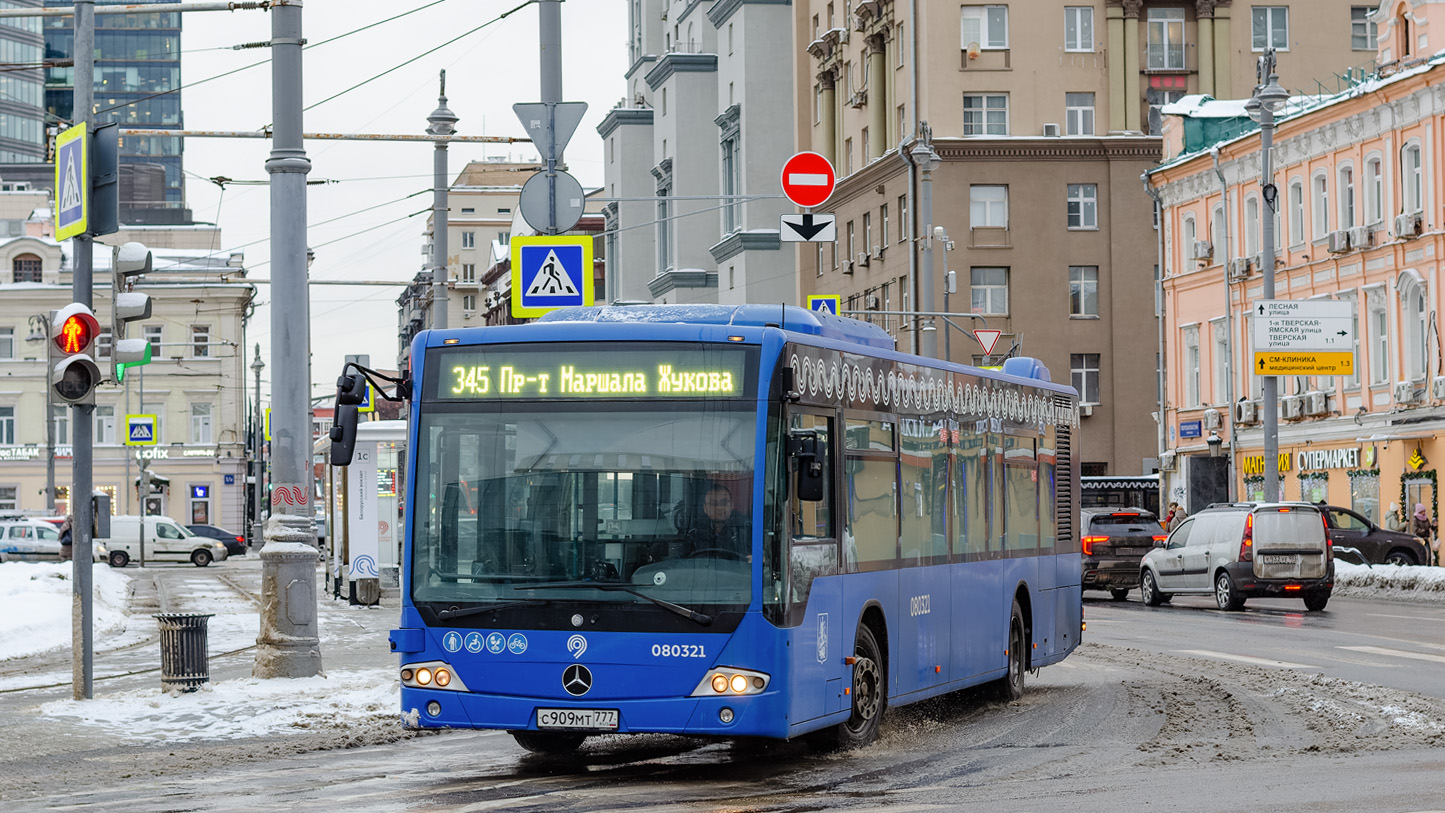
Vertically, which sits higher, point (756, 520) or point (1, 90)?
point (1, 90)

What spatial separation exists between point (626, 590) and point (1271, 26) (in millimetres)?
62364

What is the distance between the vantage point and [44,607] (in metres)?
30.9

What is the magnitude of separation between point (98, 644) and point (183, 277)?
246 ft

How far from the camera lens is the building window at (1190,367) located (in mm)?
60688

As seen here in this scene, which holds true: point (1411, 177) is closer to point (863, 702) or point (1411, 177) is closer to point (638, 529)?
point (863, 702)

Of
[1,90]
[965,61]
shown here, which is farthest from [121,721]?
[1,90]

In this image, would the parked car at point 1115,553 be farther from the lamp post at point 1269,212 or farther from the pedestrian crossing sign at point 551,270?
the pedestrian crossing sign at point 551,270

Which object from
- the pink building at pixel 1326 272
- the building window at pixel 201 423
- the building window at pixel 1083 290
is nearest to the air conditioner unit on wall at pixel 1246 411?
the pink building at pixel 1326 272

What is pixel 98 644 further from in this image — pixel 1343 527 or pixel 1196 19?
pixel 1196 19

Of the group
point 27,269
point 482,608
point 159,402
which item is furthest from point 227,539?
point 482,608

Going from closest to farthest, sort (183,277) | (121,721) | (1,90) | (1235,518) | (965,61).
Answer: (121,721), (1235,518), (965,61), (183,277), (1,90)

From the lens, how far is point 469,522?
11883mm

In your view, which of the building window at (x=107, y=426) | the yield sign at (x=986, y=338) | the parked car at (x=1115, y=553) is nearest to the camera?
the parked car at (x=1115, y=553)

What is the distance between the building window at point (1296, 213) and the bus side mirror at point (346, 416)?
44964 millimetres
